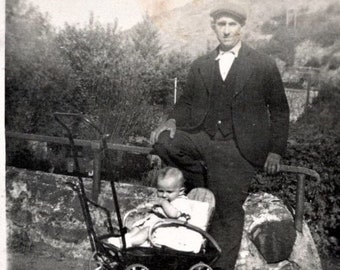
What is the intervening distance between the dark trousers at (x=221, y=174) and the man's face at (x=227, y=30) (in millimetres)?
582

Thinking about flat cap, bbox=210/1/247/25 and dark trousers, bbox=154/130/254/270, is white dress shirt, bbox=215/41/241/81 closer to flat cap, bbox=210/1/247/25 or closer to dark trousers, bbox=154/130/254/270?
flat cap, bbox=210/1/247/25

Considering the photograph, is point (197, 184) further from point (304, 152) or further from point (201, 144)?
point (304, 152)

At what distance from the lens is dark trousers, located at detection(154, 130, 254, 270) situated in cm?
310

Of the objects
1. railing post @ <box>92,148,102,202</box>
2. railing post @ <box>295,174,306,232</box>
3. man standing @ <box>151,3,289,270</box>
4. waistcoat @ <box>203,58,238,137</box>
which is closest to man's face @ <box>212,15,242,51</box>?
man standing @ <box>151,3,289,270</box>

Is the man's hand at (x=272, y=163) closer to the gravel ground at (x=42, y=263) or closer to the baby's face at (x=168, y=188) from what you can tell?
the baby's face at (x=168, y=188)

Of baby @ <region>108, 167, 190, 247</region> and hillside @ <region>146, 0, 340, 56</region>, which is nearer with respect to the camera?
baby @ <region>108, 167, 190, 247</region>

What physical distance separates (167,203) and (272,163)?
2.48ft

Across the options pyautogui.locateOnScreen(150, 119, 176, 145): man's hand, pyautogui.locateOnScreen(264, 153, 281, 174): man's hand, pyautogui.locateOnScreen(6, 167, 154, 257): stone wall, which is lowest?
pyautogui.locateOnScreen(6, 167, 154, 257): stone wall

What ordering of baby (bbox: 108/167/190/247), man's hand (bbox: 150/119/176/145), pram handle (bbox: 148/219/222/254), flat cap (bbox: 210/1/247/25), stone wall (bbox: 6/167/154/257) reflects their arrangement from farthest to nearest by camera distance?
stone wall (bbox: 6/167/154/257) < man's hand (bbox: 150/119/176/145) < flat cap (bbox: 210/1/247/25) < baby (bbox: 108/167/190/247) < pram handle (bbox: 148/219/222/254)

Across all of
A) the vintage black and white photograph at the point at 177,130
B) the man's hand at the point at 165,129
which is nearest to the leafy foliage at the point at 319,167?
the vintage black and white photograph at the point at 177,130

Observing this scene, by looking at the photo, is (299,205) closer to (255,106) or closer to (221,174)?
(221,174)

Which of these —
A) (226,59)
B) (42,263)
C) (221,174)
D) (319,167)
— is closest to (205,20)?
(226,59)

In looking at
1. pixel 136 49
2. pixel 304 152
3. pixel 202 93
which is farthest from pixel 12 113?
pixel 304 152

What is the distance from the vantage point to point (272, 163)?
10.2 ft
